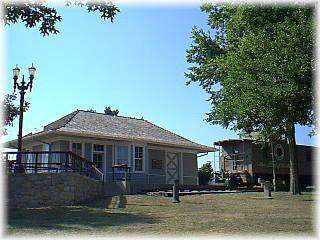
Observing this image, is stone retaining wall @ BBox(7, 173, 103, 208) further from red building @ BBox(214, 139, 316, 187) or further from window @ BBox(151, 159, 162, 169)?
red building @ BBox(214, 139, 316, 187)

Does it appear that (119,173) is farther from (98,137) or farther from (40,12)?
(40,12)

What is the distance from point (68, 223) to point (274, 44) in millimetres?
11345

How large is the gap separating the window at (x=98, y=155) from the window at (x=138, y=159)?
2.09 metres

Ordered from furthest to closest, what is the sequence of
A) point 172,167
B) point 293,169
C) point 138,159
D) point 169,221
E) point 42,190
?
1. point 172,167
2. point 138,159
3. point 293,169
4. point 42,190
5. point 169,221

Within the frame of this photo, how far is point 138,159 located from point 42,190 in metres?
11.2

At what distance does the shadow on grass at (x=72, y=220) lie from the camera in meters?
10.3

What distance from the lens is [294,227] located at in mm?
10219

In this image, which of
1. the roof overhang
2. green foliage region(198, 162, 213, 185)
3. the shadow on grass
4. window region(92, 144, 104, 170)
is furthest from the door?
the shadow on grass

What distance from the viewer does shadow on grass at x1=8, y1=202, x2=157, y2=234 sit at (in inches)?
407

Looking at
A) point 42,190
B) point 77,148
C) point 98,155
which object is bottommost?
point 42,190

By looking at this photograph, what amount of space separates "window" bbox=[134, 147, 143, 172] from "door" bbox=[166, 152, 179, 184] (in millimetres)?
2579

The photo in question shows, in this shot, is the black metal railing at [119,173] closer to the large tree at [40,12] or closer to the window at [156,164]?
the window at [156,164]

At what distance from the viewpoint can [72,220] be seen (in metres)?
11.6

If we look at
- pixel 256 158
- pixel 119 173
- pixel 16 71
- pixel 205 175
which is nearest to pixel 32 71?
pixel 16 71
